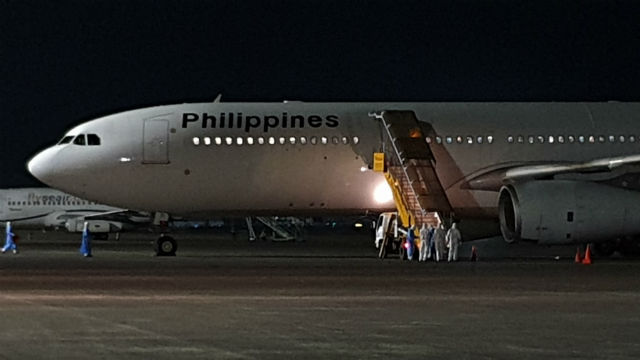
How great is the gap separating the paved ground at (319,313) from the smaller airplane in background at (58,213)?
43.7 m

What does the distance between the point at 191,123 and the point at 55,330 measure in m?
22.1

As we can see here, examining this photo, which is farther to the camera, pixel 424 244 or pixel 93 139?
pixel 93 139

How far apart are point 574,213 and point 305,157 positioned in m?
7.87

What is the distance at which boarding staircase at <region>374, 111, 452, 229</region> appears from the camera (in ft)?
124

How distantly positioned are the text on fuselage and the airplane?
3 centimetres

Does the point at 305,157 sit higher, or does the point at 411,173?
the point at 305,157

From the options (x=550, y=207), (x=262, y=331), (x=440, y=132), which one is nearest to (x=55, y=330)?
(x=262, y=331)

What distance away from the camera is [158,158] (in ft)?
126

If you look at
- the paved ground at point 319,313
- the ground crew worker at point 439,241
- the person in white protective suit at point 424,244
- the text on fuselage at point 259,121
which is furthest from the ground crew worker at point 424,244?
the text on fuselage at point 259,121

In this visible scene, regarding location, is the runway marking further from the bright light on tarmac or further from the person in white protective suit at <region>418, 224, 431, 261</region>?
the bright light on tarmac

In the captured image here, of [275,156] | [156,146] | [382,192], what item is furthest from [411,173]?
[156,146]

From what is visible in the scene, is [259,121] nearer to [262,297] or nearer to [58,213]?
[262,297]

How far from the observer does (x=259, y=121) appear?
38656 mm

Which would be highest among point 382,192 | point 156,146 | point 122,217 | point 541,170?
point 156,146
